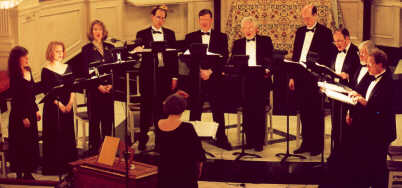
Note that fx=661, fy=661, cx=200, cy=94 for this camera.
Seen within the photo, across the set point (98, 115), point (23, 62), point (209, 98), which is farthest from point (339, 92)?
point (23, 62)

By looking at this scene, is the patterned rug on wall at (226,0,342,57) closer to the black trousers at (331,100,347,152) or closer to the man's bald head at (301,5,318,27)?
the man's bald head at (301,5,318,27)

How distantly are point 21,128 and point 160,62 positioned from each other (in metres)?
1.72

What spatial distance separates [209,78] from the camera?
24.9 ft

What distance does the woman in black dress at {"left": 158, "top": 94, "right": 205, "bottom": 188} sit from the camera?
504 centimetres

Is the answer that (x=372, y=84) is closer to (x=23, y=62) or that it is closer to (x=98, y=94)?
(x=98, y=94)

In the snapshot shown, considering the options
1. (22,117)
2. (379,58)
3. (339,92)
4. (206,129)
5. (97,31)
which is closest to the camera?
(206,129)

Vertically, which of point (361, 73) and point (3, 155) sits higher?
point (361, 73)

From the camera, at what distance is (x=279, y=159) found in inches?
287

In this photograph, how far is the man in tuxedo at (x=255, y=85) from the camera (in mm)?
7527

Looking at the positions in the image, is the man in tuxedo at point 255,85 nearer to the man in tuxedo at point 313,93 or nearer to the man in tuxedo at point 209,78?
the man in tuxedo at point 209,78

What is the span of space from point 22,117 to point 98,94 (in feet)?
2.94

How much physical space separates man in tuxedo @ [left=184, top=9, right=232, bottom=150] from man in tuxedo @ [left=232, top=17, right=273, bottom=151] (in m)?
0.23

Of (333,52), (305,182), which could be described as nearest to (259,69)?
(333,52)

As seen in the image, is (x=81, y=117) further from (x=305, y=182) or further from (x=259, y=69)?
(x=305, y=182)
